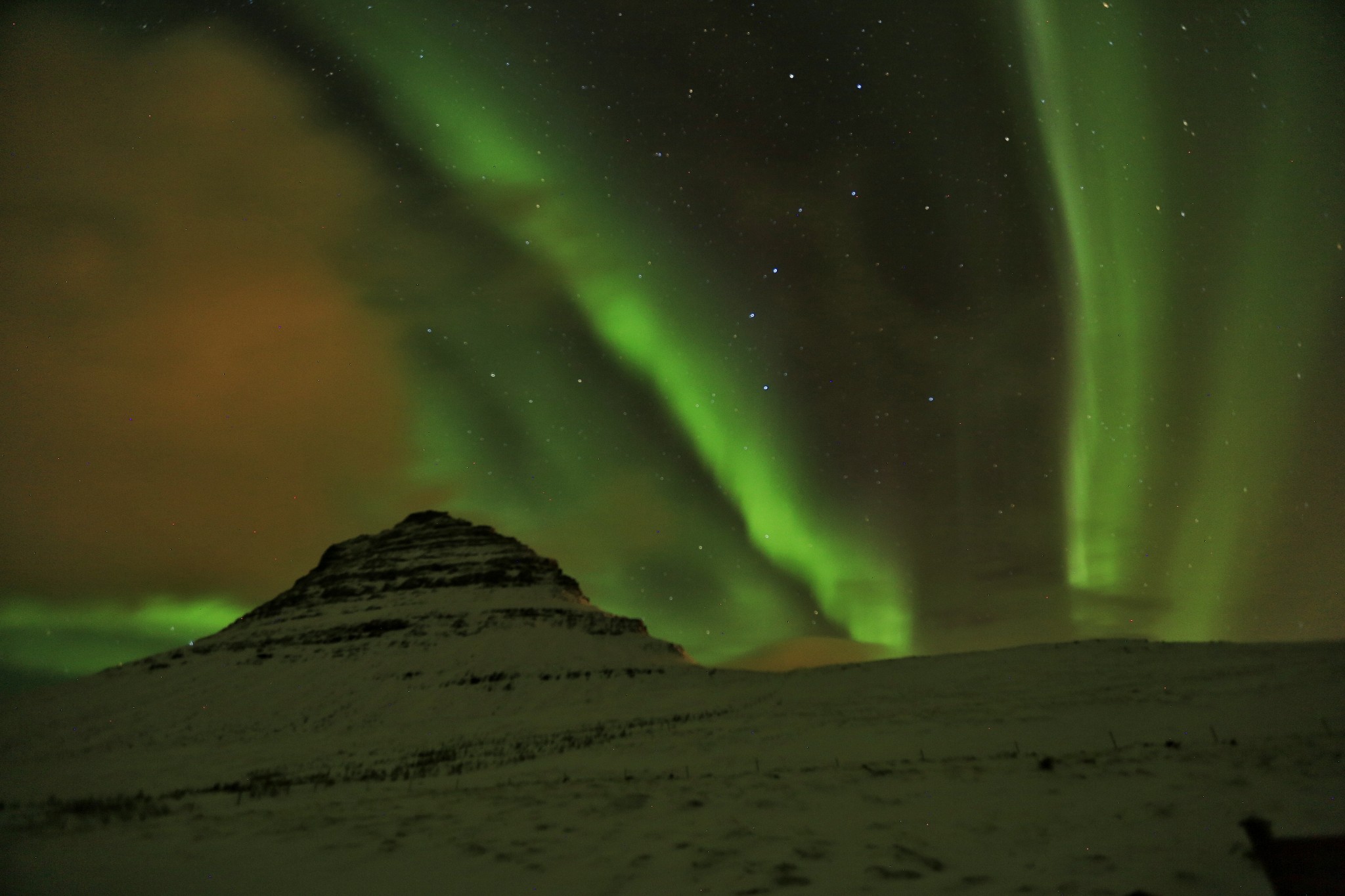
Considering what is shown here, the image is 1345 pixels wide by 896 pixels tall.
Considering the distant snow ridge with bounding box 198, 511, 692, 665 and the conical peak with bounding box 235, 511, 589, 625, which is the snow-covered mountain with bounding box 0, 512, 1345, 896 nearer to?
the distant snow ridge with bounding box 198, 511, 692, 665

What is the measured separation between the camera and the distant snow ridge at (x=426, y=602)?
65062 millimetres

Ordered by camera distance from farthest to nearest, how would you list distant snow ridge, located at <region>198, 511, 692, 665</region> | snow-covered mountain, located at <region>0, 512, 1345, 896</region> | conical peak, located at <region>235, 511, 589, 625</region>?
conical peak, located at <region>235, 511, 589, 625</region> < distant snow ridge, located at <region>198, 511, 692, 665</region> < snow-covered mountain, located at <region>0, 512, 1345, 896</region>

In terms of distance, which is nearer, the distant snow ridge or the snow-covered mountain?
the snow-covered mountain

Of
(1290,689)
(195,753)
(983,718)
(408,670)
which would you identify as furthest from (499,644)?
(1290,689)

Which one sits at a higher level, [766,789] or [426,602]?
[426,602]

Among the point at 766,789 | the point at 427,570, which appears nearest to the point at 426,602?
the point at 427,570

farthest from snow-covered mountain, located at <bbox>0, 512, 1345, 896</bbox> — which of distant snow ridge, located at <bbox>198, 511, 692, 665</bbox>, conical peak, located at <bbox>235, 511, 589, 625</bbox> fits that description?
conical peak, located at <bbox>235, 511, 589, 625</bbox>

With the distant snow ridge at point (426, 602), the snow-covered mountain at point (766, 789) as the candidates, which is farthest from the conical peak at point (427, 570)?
the snow-covered mountain at point (766, 789)

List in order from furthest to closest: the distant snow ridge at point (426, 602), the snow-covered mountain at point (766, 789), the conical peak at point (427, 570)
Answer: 1. the conical peak at point (427, 570)
2. the distant snow ridge at point (426, 602)
3. the snow-covered mountain at point (766, 789)

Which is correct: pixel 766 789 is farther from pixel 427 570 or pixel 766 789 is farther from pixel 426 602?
pixel 427 570

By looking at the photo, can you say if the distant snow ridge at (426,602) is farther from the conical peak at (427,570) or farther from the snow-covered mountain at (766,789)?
the snow-covered mountain at (766,789)

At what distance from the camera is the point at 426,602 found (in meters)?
75.6

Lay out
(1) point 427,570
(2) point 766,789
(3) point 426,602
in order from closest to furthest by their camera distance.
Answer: (2) point 766,789, (3) point 426,602, (1) point 427,570

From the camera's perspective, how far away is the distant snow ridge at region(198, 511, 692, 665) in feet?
213
